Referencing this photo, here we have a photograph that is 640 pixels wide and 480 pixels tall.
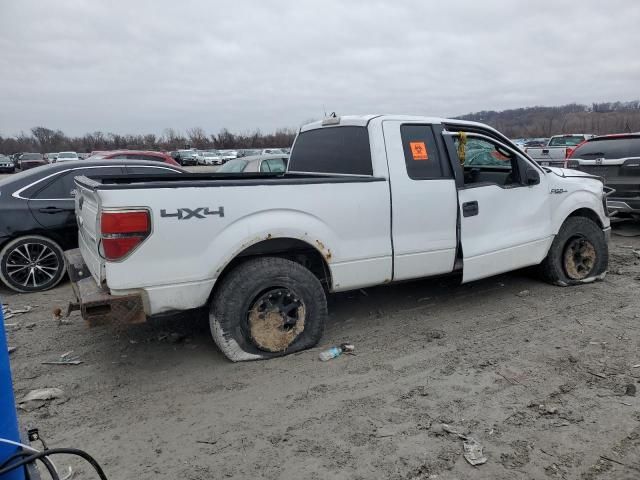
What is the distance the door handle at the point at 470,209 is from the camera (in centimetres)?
465

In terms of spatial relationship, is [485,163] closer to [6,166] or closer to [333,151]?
[333,151]

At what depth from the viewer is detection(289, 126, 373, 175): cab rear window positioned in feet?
14.8

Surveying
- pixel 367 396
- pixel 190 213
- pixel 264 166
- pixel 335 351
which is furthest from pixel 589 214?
pixel 264 166

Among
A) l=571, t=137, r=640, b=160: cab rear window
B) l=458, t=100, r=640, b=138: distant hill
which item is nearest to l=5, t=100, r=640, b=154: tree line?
l=458, t=100, r=640, b=138: distant hill

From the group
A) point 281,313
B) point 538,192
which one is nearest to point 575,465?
point 281,313

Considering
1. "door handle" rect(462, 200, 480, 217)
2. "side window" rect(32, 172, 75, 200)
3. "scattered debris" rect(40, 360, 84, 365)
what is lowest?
"scattered debris" rect(40, 360, 84, 365)

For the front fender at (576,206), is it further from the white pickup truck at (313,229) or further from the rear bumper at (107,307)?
the rear bumper at (107,307)

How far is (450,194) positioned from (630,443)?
2433mm

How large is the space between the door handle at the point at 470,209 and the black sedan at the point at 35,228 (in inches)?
186

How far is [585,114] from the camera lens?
2717 inches

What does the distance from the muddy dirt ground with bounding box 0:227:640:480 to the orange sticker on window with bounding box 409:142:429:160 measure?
5.23 ft

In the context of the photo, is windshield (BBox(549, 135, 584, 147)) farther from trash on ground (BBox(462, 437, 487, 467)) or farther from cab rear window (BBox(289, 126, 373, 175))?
trash on ground (BBox(462, 437, 487, 467))

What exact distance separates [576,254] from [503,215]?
1.45m

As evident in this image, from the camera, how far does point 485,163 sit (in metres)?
6.27
